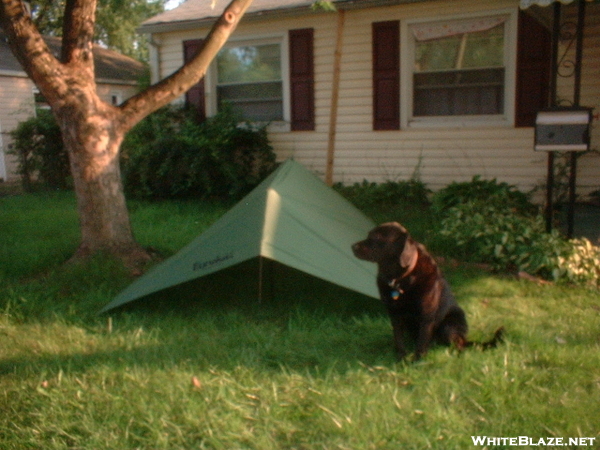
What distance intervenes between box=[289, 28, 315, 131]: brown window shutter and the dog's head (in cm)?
717

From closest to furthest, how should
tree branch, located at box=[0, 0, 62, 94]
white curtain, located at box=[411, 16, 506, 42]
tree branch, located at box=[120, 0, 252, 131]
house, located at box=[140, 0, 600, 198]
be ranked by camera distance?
tree branch, located at box=[0, 0, 62, 94] < tree branch, located at box=[120, 0, 252, 131] < house, located at box=[140, 0, 600, 198] < white curtain, located at box=[411, 16, 506, 42]

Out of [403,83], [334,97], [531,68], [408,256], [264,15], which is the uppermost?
[264,15]

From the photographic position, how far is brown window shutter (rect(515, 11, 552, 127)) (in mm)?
8594

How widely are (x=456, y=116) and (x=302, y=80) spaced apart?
8.55ft

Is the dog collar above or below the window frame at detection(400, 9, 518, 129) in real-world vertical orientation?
below

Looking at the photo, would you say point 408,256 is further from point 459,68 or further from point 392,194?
point 459,68

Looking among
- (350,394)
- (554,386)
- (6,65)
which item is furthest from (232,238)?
(6,65)

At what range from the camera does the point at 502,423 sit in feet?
9.25

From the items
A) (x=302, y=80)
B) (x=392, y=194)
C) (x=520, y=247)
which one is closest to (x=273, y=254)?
(x=520, y=247)

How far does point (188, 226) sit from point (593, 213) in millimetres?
5180

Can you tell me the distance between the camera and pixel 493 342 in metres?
3.79

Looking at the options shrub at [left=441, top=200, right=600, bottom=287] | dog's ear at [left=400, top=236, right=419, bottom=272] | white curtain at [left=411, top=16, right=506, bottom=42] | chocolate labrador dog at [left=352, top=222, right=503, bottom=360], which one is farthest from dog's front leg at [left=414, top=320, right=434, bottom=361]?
white curtain at [left=411, top=16, right=506, bottom=42]

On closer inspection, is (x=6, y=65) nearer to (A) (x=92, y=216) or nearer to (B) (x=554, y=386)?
(A) (x=92, y=216)

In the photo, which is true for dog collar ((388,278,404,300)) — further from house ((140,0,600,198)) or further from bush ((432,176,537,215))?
house ((140,0,600,198))
